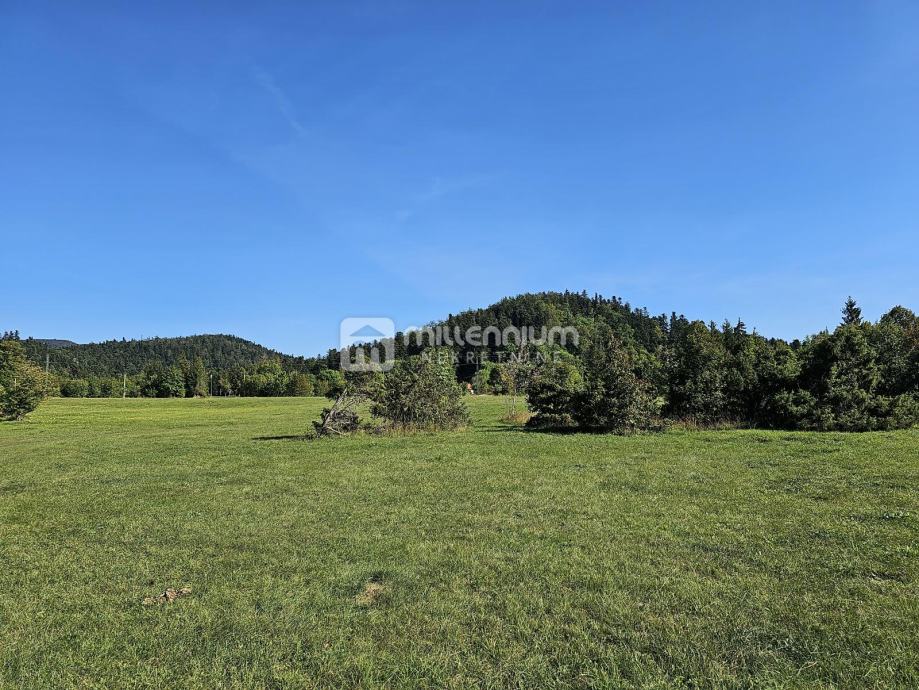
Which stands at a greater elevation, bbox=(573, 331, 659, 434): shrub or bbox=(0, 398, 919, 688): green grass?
bbox=(573, 331, 659, 434): shrub

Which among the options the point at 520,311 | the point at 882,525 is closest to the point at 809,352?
the point at 882,525

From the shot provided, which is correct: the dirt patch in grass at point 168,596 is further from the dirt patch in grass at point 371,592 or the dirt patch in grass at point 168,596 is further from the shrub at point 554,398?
the shrub at point 554,398

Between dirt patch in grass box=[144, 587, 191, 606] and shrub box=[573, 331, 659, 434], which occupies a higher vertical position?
shrub box=[573, 331, 659, 434]

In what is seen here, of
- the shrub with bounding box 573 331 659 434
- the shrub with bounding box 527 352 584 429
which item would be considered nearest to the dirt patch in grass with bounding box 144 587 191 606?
the shrub with bounding box 573 331 659 434

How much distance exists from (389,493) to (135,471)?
7.56 metres

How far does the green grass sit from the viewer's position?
13.1ft

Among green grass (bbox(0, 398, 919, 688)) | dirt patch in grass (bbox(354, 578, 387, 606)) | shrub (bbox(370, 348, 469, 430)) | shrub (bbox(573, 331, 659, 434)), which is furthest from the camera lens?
shrub (bbox(370, 348, 469, 430))

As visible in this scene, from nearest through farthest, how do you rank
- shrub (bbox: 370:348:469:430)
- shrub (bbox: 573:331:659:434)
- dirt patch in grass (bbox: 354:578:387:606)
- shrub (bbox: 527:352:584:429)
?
dirt patch in grass (bbox: 354:578:387:606) < shrub (bbox: 573:331:659:434) < shrub (bbox: 527:352:584:429) < shrub (bbox: 370:348:469:430)

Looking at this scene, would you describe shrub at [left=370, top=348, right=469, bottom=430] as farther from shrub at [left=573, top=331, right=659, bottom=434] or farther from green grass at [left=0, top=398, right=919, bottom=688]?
green grass at [left=0, top=398, right=919, bottom=688]

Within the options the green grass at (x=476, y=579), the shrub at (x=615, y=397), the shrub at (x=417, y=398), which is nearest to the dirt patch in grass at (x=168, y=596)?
the green grass at (x=476, y=579)

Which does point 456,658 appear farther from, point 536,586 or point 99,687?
point 99,687

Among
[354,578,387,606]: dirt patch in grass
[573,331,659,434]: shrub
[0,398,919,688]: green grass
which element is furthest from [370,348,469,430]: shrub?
[354,578,387,606]: dirt patch in grass

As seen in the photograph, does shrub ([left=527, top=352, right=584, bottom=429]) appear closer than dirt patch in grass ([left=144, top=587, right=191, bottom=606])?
No

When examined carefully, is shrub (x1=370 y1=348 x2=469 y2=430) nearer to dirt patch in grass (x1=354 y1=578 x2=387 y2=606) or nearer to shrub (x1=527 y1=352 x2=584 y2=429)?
shrub (x1=527 y1=352 x2=584 y2=429)
